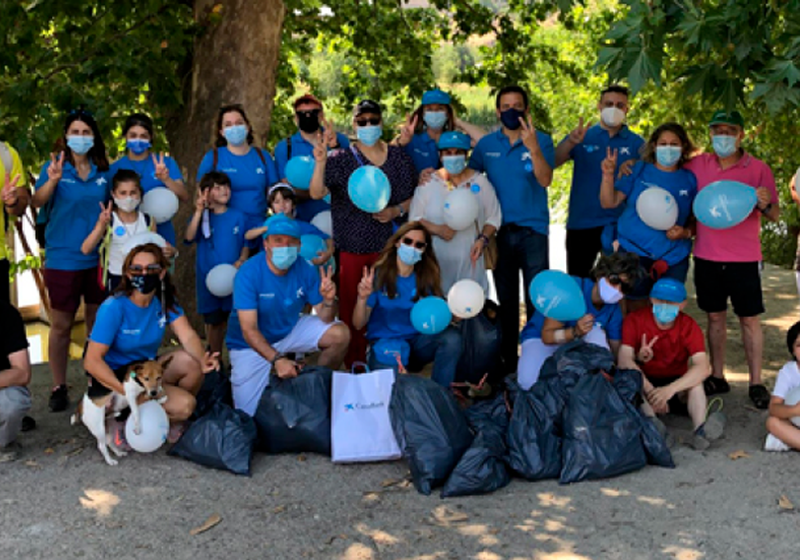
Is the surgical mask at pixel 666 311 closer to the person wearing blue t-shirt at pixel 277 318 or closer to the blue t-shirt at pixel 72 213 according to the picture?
the person wearing blue t-shirt at pixel 277 318

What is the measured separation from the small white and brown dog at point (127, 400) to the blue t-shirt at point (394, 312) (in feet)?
4.24

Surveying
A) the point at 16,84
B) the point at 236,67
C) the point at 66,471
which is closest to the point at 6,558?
the point at 66,471

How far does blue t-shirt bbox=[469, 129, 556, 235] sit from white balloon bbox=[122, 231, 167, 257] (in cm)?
214

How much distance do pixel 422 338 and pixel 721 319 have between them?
194 centimetres

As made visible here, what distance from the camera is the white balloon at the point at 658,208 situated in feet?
20.0

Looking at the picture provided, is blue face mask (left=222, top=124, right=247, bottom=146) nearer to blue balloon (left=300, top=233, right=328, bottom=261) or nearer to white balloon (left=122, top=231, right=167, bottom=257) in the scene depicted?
blue balloon (left=300, top=233, right=328, bottom=261)

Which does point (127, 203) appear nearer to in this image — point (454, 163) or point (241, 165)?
point (241, 165)

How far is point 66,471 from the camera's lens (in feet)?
17.6

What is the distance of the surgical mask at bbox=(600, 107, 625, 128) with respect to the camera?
6750 mm

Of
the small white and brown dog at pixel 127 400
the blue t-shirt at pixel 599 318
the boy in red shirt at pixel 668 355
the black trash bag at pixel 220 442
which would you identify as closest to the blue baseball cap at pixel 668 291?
the boy in red shirt at pixel 668 355

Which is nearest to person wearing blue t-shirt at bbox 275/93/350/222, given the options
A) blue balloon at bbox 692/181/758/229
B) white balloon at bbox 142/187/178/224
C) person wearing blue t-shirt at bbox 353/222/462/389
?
white balloon at bbox 142/187/178/224

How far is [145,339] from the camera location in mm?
5570

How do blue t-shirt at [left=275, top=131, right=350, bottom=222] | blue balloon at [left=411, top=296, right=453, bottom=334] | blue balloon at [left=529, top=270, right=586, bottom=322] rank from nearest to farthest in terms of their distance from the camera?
blue balloon at [left=529, top=270, right=586, bottom=322], blue balloon at [left=411, top=296, right=453, bottom=334], blue t-shirt at [left=275, top=131, right=350, bottom=222]

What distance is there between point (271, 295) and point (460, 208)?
1238 millimetres
